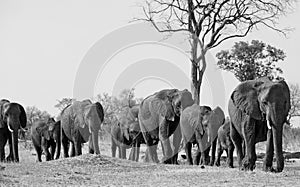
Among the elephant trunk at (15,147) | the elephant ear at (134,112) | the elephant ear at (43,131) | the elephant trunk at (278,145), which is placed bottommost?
the elephant trunk at (278,145)

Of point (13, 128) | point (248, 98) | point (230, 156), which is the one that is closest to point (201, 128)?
point (230, 156)

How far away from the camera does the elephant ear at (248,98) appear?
17.2 metres

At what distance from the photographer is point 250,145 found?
17.2 m

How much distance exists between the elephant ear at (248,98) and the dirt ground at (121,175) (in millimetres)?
1768

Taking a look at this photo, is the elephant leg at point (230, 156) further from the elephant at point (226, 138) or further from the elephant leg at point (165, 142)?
the elephant leg at point (165, 142)

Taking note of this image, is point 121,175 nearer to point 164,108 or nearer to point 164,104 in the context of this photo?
point 164,108

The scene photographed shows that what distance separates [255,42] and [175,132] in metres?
19.8

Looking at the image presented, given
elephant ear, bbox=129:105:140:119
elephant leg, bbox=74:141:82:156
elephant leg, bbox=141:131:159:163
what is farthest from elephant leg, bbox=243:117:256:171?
elephant ear, bbox=129:105:140:119

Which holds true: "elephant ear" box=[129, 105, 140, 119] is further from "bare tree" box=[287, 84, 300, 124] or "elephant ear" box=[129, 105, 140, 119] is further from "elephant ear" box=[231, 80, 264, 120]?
"bare tree" box=[287, 84, 300, 124]

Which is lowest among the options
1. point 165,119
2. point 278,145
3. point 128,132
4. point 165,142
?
point 278,145

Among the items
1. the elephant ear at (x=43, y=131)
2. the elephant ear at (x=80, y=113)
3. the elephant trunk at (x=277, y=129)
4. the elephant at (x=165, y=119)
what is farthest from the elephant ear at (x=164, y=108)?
the elephant trunk at (x=277, y=129)

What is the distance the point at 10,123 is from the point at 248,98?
1029 cm

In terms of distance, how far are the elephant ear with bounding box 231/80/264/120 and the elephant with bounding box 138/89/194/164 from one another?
18.4 feet

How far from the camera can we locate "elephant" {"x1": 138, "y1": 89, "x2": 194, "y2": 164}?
2352 centimetres
